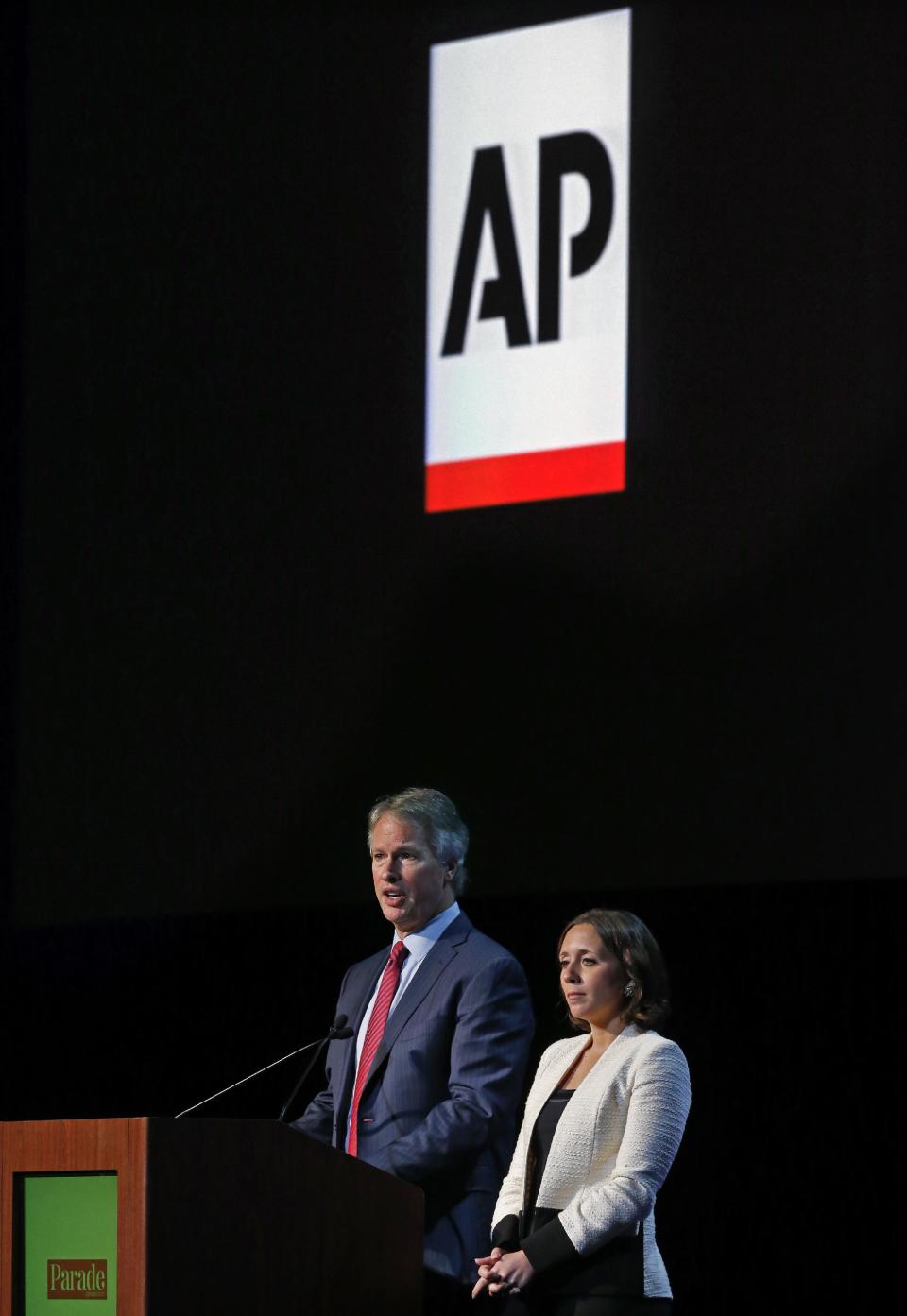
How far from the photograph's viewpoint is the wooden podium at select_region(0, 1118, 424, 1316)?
2.33 metres

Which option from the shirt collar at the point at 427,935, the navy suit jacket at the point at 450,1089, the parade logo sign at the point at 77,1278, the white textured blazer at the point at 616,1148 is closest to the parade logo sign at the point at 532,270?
the shirt collar at the point at 427,935

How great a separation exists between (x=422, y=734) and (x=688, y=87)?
1586mm

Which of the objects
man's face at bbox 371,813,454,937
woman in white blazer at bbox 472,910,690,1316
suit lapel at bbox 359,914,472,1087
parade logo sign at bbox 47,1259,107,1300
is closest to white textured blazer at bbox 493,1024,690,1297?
woman in white blazer at bbox 472,910,690,1316

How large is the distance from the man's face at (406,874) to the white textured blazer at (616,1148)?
43cm

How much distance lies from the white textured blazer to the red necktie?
31 cm

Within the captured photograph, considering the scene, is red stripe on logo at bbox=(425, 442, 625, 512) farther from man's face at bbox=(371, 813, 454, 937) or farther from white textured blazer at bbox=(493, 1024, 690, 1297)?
white textured blazer at bbox=(493, 1024, 690, 1297)

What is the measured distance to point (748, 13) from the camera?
4.11 metres

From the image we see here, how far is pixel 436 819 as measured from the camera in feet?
10.7

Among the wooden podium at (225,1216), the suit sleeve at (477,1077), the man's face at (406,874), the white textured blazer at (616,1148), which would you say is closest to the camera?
the wooden podium at (225,1216)

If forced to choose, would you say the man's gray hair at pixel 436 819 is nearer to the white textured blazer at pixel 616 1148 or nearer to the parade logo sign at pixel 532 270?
the white textured blazer at pixel 616 1148

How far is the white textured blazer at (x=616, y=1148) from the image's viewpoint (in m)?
2.75

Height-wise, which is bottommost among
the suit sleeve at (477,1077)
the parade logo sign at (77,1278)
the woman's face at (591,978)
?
the parade logo sign at (77,1278)

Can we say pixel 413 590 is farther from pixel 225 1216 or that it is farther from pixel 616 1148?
pixel 225 1216

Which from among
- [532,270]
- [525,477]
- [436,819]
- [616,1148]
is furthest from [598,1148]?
[532,270]
